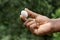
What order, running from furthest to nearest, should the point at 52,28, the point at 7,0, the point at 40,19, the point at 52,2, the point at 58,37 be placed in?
the point at 52,2 < the point at 7,0 < the point at 58,37 < the point at 40,19 < the point at 52,28

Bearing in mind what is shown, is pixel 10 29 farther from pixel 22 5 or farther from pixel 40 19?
pixel 40 19

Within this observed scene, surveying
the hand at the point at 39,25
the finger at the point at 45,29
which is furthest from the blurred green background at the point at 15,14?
the finger at the point at 45,29

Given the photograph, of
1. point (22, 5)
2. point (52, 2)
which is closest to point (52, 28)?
point (22, 5)

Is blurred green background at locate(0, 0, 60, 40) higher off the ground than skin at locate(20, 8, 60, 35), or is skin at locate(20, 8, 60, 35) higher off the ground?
blurred green background at locate(0, 0, 60, 40)

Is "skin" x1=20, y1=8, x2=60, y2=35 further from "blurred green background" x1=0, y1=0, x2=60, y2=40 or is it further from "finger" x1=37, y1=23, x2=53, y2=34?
"blurred green background" x1=0, y1=0, x2=60, y2=40

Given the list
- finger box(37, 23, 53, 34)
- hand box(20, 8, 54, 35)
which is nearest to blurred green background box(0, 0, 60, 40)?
hand box(20, 8, 54, 35)

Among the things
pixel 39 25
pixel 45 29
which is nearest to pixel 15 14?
pixel 39 25

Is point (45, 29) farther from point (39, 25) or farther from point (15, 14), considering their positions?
point (15, 14)

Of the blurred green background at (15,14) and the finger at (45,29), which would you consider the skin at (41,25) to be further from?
the blurred green background at (15,14)

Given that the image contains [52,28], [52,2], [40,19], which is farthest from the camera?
[52,2]

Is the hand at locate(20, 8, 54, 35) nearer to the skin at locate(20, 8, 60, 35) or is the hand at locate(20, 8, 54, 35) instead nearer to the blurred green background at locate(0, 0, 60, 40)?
the skin at locate(20, 8, 60, 35)

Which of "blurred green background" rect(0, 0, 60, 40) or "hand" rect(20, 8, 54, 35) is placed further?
"blurred green background" rect(0, 0, 60, 40)
